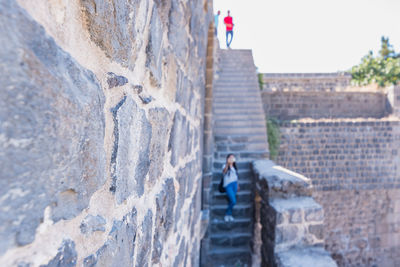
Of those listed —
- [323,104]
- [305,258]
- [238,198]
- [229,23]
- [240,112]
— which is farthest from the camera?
[229,23]

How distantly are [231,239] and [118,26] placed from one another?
473 centimetres

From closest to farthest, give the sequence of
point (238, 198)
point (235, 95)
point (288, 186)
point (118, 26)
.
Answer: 1. point (118, 26)
2. point (288, 186)
3. point (238, 198)
4. point (235, 95)

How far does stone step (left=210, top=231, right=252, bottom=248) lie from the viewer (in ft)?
15.7

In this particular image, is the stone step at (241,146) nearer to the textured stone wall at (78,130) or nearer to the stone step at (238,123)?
the stone step at (238,123)

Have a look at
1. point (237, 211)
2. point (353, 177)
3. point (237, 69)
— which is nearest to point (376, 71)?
point (353, 177)

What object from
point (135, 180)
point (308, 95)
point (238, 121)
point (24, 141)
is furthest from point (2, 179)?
point (308, 95)

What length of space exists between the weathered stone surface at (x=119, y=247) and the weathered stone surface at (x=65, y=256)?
Result: 0.17 ft

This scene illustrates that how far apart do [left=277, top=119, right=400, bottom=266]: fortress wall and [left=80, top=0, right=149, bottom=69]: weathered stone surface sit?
7877 mm

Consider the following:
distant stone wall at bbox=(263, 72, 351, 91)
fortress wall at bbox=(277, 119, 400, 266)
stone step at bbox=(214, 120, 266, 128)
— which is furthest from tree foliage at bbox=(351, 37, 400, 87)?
stone step at bbox=(214, 120, 266, 128)

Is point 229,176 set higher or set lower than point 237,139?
lower

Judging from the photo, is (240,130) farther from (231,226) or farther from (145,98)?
(145,98)

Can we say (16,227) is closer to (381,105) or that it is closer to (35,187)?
(35,187)

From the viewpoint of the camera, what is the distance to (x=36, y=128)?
15.2 inches

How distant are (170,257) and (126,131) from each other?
96cm
